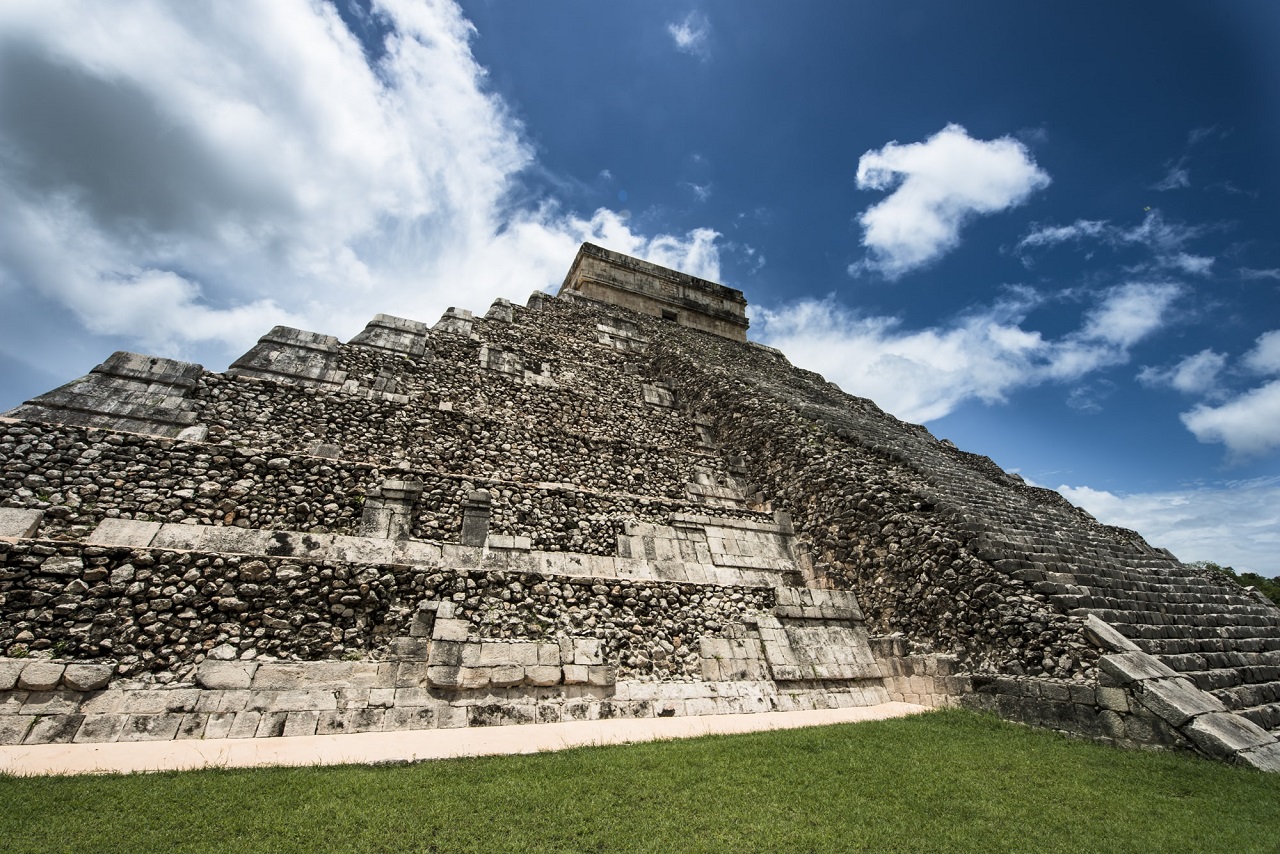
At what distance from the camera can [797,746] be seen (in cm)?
563

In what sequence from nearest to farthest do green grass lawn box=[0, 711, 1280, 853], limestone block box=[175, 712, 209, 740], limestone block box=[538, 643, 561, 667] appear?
green grass lawn box=[0, 711, 1280, 853]
limestone block box=[175, 712, 209, 740]
limestone block box=[538, 643, 561, 667]

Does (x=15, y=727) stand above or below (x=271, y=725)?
above

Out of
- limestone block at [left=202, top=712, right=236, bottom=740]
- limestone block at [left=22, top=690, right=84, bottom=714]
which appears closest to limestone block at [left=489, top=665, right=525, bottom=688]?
limestone block at [left=202, top=712, right=236, bottom=740]

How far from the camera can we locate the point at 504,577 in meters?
7.15

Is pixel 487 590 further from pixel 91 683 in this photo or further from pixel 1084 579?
pixel 1084 579

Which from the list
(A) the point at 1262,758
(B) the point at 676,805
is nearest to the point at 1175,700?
(A) the point at 1262,758

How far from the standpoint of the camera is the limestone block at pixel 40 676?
4.94 meters

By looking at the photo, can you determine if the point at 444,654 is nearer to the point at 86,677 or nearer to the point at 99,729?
the point at 99,729

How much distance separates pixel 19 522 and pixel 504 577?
5163 mm

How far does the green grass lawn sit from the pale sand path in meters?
0.28

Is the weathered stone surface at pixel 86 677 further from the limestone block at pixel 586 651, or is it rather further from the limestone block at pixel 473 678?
the limestone block at pixel 586 651

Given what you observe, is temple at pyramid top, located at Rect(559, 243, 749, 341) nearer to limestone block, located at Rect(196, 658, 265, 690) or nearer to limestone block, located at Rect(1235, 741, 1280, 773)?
limestone block, located at Rect(196, 658, 265, 690)

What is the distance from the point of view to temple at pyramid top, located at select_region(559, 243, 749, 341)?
19594 millimetres

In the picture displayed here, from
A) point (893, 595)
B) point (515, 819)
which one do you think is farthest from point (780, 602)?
point (515, 819)
